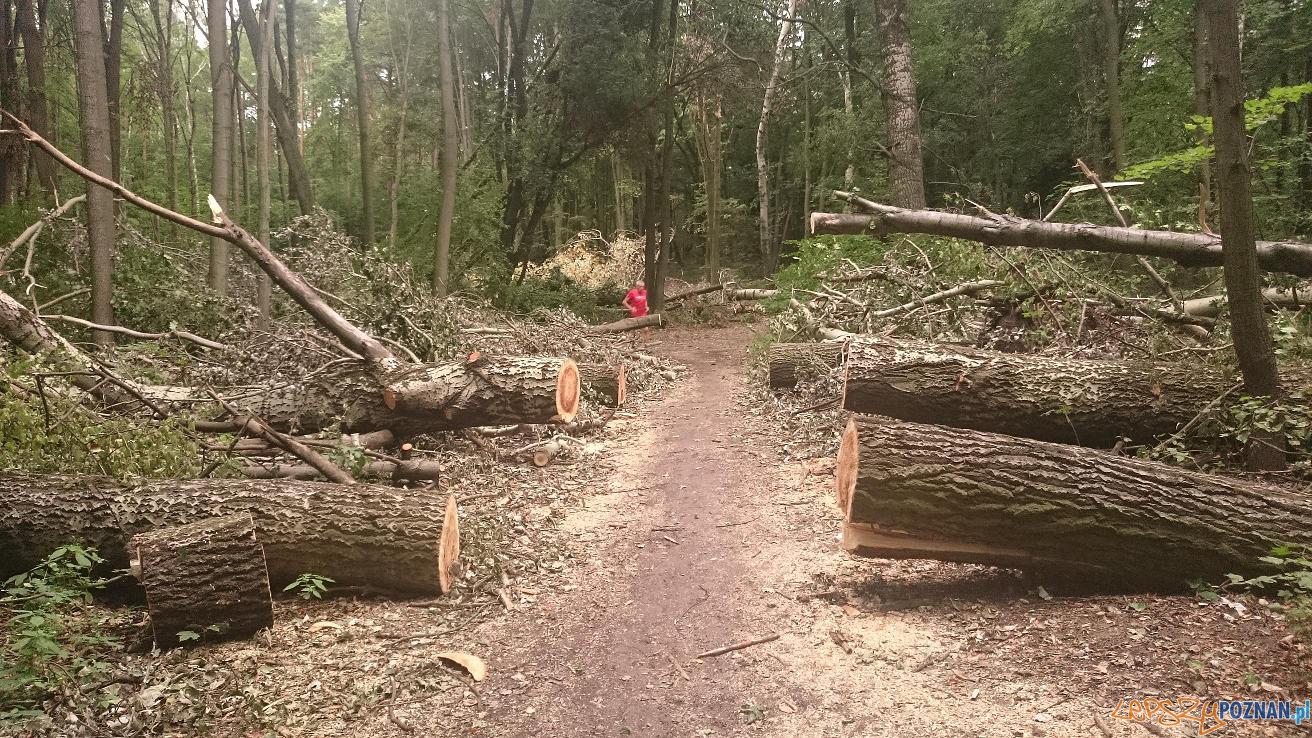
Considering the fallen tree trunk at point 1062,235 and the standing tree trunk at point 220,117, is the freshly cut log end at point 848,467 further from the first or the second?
the standing tree trunk at point 220,117

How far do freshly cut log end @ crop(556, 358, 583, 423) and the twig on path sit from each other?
11.9ft

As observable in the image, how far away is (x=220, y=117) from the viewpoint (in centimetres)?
1005

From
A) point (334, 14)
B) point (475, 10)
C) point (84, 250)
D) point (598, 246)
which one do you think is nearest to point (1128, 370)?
point (84, 250)

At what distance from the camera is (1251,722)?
9.50ft

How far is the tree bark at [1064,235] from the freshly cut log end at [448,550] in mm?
3636

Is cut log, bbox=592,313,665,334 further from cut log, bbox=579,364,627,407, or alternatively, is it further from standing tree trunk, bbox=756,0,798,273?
standing tree trunk, bbox=756,0,798,273

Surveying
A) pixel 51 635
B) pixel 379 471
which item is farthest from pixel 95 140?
pixel 51 635

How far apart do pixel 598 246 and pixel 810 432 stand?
18653mm

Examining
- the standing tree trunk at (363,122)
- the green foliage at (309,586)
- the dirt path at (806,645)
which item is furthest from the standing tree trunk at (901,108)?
the standing tree trunk at (363,122)

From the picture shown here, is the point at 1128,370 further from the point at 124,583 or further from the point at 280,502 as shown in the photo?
the point at 124,583

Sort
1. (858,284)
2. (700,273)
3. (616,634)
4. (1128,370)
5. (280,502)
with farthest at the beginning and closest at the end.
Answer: (700,273) < (858,284) < (1128,370) < (280,502) < (616,634)

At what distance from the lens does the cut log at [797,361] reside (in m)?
8.80

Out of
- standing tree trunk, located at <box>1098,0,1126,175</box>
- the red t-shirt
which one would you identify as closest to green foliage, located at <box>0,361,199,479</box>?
the red t-shirt

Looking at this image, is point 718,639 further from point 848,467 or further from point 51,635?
point 51,635
